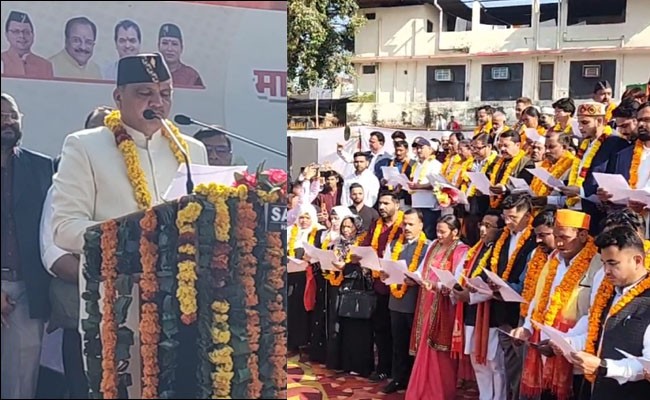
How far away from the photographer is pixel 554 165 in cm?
554

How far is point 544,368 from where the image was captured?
3830mm

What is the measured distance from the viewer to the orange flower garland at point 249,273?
1887mm

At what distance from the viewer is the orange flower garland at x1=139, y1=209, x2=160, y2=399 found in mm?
1771

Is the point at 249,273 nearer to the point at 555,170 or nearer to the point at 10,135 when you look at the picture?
the point at 10,135

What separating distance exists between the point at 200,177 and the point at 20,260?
47 cm

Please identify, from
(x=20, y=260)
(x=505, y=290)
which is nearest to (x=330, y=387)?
(x=505, y=290)

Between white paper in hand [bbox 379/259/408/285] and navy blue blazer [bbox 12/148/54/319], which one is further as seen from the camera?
white paper in hand [bbox 379/259/408/285]

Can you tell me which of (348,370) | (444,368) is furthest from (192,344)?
(348,370)

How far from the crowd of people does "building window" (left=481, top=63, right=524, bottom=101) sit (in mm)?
13079

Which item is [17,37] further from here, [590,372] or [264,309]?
[590,372]

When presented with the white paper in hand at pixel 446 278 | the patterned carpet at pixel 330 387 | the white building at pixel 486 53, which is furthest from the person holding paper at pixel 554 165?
the white building at pixel 486 53

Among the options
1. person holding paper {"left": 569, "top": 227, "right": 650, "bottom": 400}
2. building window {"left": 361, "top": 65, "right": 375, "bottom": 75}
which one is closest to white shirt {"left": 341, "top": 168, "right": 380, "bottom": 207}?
person holding paper {"left": 569, "top": 227, "right": 650, "bottom": 400}

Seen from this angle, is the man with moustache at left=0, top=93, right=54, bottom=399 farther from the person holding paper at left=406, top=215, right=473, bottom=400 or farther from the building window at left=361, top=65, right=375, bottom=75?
the building window at left=361, top=65, right=375, bottom=75

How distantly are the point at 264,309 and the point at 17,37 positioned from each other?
91cm
